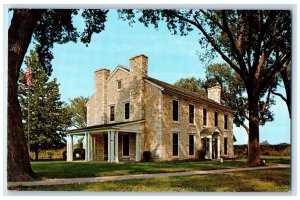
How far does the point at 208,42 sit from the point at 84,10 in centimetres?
338

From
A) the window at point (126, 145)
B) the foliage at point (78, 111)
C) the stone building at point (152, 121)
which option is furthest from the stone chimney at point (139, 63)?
the window at point (126, 145)

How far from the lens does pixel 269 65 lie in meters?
10.3

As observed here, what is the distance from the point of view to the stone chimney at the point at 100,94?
8906 millimetres

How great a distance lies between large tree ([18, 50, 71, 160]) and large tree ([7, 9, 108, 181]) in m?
0.22

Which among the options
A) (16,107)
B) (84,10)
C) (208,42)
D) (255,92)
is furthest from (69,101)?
(255,92)

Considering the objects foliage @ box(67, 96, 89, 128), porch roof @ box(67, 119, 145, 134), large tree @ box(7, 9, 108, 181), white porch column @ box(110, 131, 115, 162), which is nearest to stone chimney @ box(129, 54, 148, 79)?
large tree @ box(7, 9, 108, 181)

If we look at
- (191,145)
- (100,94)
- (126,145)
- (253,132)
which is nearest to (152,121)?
(126,145)

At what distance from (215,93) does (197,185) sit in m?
3.40

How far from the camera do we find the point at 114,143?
12.0 meters

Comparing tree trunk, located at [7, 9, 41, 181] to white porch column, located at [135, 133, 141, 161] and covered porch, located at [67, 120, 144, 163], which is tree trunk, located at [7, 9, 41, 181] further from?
white porch column, located at [135, 133, 141, 161]

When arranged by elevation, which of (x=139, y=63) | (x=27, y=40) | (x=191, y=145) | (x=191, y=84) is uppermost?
(x=27, y=40)

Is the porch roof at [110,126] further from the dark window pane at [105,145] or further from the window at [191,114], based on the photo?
the window at [191,114]

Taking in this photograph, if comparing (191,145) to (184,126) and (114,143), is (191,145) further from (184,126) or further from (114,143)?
(114,143)

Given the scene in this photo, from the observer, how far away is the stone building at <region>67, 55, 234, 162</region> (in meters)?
10.7
